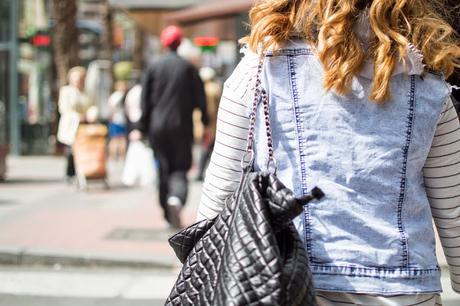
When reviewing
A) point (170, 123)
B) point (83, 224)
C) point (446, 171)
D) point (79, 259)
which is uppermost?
point (446, 171)

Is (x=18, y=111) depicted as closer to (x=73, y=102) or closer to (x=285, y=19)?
(x=73, y=102)

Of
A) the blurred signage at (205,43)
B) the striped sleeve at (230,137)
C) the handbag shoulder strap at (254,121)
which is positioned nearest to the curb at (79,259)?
the striped sleeve at (230,137)

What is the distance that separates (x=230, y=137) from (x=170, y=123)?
19.6 ft

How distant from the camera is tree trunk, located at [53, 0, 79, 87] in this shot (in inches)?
821

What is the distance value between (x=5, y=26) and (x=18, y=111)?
6.47 feet

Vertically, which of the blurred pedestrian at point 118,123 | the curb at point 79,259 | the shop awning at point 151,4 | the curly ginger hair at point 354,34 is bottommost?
the blurred pedestrian at point 118,123

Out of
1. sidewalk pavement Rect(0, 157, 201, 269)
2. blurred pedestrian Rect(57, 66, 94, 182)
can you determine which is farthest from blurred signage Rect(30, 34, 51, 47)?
blurred pedestrian Rect(57, 66, 94, 182)

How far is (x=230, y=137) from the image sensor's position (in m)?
2.07

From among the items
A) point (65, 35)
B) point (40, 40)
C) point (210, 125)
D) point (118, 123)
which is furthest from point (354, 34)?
point (40, 40)

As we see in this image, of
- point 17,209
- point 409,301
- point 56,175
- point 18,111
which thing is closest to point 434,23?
point 409,301

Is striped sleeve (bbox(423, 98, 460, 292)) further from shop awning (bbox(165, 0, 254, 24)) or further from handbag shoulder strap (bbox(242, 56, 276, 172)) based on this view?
shop awning (bbox(165, 0, 254, 24))

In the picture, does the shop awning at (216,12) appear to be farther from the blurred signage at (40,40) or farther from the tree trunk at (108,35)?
the tree trunk at (108,35)

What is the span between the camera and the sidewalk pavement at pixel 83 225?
24.0 feet

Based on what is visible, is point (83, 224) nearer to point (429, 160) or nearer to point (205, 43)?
point (429, 160)
